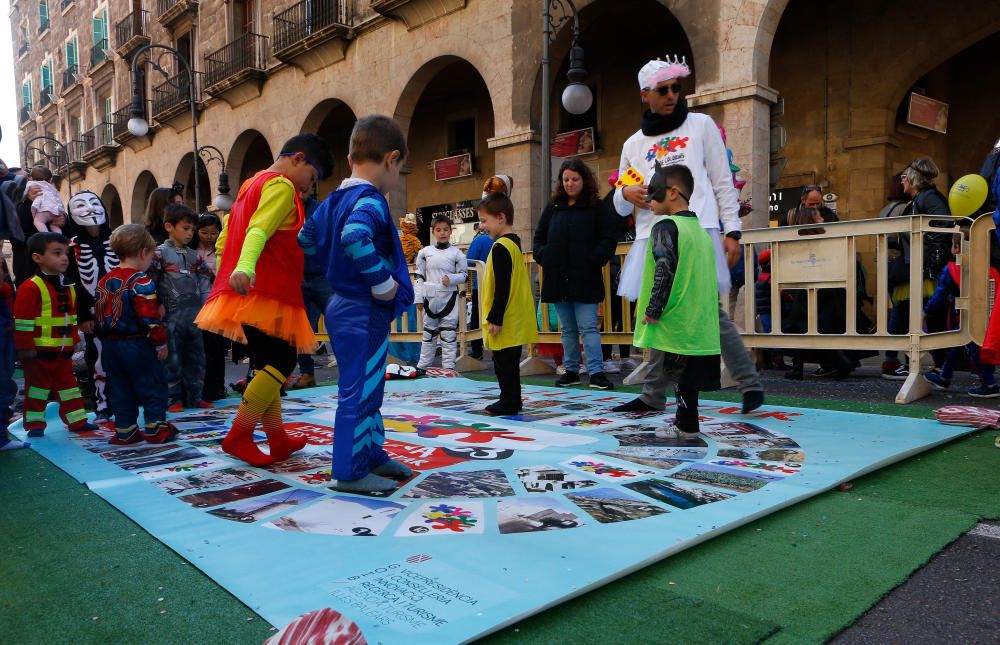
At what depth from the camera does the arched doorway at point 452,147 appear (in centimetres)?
1852

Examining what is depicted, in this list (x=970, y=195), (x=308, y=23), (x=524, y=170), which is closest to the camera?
(x=970, y=195)

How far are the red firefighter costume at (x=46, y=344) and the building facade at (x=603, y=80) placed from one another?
6.70 meters

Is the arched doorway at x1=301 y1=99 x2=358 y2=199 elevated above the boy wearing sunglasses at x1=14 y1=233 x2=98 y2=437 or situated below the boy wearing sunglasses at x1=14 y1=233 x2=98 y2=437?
above

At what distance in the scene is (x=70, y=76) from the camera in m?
36.1

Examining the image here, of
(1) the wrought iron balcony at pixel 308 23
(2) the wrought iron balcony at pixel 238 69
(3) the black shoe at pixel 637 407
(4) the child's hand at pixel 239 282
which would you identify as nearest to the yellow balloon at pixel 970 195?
(3) the black shoe at pixel 637 407

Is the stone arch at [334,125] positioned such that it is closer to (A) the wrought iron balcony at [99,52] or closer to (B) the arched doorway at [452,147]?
(B) the arched doorway at [452,147]

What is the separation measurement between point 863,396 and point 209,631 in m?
5.29

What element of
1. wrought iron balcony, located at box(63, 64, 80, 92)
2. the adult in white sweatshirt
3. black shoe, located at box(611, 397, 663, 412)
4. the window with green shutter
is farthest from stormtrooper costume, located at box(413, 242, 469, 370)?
the window with green shutter

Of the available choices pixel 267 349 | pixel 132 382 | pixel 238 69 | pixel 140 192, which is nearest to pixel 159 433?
pixel 132 382

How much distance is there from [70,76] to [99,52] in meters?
5.42

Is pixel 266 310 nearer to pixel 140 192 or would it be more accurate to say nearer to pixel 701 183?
pixel 701 183

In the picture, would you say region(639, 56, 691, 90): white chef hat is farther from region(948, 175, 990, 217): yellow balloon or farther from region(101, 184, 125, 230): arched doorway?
region(101, 184, 125, 230): arched doorway

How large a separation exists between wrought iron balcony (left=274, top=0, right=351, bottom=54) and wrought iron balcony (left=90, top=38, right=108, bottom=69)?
17.2 metres

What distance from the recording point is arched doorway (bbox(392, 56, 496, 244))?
60.7 ft
